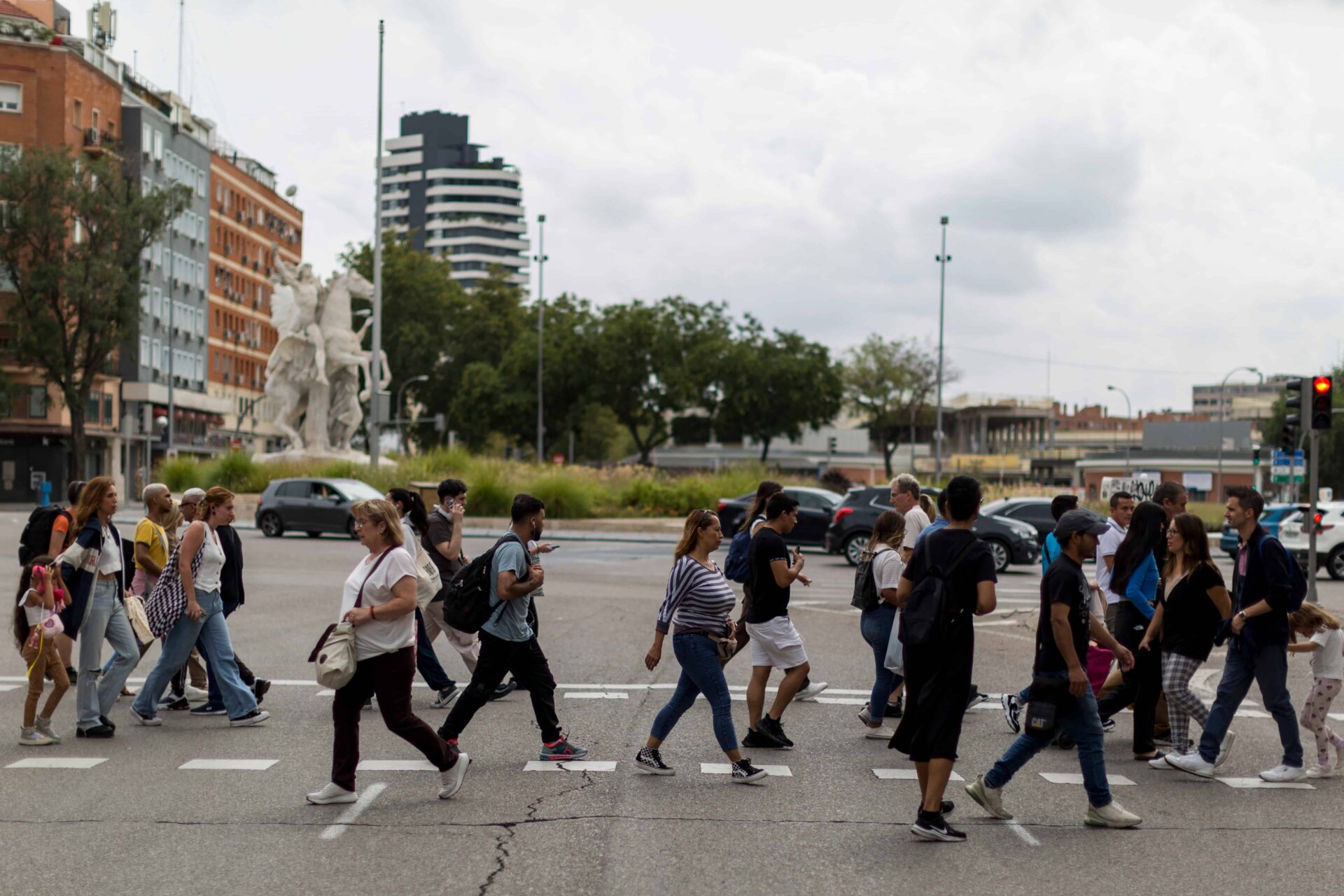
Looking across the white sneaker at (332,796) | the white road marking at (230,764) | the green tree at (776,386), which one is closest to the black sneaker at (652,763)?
the white sneaker at (332,796)

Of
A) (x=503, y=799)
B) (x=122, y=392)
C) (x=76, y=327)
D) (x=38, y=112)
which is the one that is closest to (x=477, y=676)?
(x=503, y=799)

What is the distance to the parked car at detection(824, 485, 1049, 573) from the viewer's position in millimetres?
28172

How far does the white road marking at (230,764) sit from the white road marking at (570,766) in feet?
4.79

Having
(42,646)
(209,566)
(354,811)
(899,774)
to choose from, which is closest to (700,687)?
(899,774)

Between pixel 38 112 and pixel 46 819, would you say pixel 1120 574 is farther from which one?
pixel 38 112

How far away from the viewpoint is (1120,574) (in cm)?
937

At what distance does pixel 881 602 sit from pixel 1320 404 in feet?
45.0

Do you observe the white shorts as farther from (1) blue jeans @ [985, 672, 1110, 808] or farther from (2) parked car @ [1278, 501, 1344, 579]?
(2) parked car @ [1278, 501, 1344, 579]

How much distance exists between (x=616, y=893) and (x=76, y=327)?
A: 65.3 metres

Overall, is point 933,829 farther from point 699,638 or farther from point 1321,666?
point 1321,666

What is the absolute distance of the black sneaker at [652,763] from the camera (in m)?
8.48

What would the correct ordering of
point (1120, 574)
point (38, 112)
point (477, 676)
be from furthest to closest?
point (38, 112)
point (1120, 574)
point (477, 676)

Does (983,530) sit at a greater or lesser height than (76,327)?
lesser

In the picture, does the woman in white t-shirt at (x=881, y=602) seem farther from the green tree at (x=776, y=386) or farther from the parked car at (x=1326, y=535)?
the green tree at (x=776, y=386)
